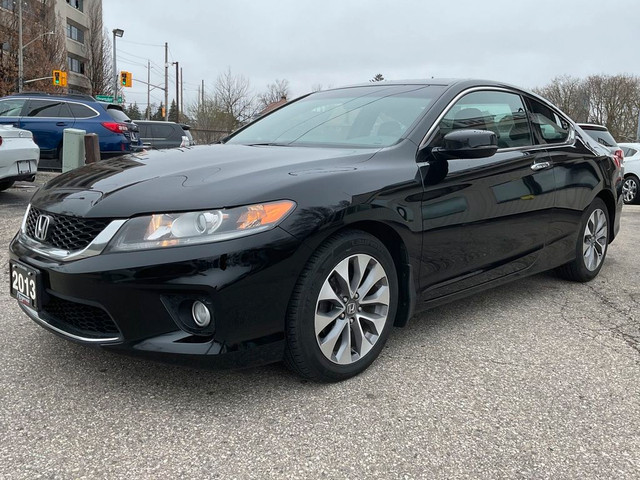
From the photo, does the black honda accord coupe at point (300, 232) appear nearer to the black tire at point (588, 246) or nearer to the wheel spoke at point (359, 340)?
the wheel spoke at point (359, 340)

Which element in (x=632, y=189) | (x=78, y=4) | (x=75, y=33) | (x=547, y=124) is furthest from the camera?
(x=78, y=4)

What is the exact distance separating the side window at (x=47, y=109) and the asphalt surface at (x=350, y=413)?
9066mm

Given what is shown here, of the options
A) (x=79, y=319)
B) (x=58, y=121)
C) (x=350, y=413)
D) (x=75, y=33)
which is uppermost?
(x=75, y=33)

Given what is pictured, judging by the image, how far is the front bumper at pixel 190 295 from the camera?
7.20 ft

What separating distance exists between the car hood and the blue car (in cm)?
891

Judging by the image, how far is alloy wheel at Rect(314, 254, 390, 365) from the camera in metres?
2.53

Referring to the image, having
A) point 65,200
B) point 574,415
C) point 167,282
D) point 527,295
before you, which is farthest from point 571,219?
point 65,200

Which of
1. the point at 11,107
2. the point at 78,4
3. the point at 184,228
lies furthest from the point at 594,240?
the point at 78,4

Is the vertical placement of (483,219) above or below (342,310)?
above

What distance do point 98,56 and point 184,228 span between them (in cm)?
4869

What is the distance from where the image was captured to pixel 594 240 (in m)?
4.49

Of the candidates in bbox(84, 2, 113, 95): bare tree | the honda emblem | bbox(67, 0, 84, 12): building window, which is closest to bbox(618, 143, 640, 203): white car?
the honda emblem

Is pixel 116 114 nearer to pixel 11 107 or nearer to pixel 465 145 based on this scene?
pixel 11 107

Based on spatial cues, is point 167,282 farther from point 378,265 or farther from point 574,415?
point 574,415
